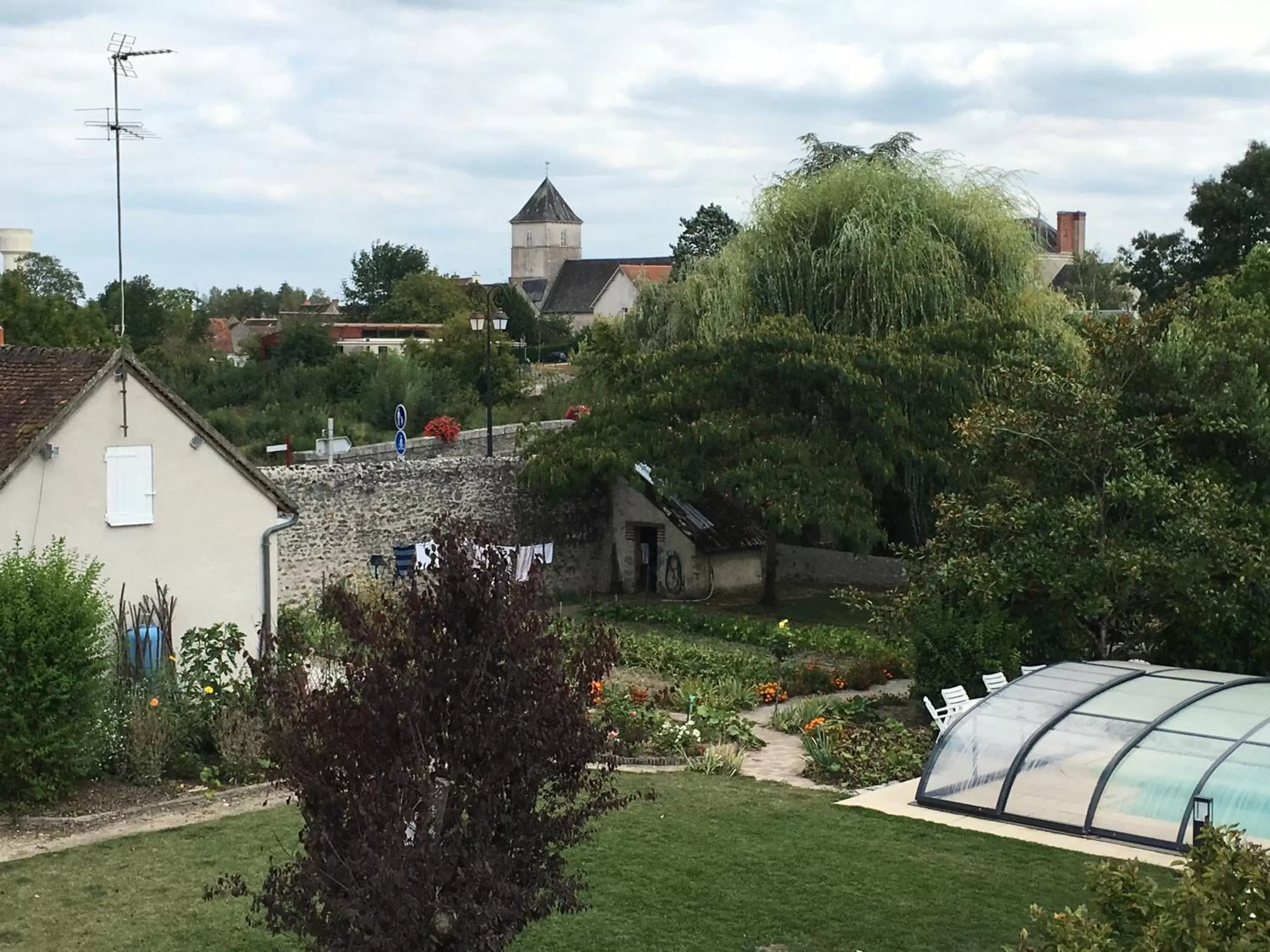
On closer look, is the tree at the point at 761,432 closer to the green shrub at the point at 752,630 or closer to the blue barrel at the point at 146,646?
the green shrub at the point at 752,630

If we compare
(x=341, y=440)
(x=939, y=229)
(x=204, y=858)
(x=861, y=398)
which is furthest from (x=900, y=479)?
(x=204, y=858)

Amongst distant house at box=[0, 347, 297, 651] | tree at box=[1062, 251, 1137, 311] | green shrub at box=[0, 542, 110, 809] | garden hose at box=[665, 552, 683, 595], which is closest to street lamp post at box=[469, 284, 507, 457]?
garden hose at box=[665, 552, 683, 595]

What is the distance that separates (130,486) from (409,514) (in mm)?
9730

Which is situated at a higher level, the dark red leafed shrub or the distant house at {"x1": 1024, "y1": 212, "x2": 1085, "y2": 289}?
the distant house at {"x1": 1024, "y1": 212, "x2": 1085, "y2": 289}

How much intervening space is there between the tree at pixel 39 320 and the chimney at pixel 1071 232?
67397 millimetres

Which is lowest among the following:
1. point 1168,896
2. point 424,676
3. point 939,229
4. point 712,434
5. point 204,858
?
point 204,858

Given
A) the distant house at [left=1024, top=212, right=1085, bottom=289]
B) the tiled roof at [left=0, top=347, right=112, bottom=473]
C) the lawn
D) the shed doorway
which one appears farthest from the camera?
the distant house at [left=1024, top=212, right=1085, bottom=289]

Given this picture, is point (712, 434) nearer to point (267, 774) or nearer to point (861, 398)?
point (861, 398)

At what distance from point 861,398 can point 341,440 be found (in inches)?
564

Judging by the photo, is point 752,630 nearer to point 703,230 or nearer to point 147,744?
point 147,744

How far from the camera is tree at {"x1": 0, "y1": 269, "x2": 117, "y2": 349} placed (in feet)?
166

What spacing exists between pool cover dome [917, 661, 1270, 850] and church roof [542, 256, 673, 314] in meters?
100

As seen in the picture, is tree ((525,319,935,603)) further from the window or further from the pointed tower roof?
the pointed tower roof

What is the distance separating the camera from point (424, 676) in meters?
7.96
